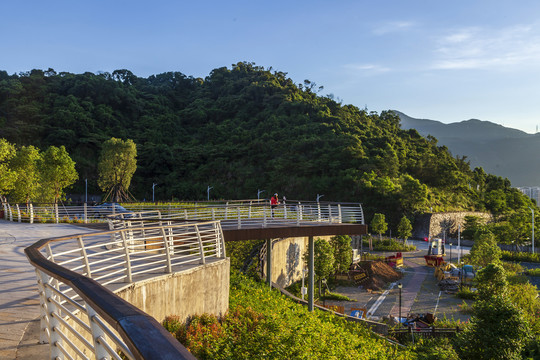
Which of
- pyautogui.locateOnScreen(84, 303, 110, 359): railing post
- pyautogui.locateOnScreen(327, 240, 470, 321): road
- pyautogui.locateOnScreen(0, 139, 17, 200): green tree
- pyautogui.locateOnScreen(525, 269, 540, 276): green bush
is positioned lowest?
pyautogui.locateOnScreen(525, 269, 540, 276): green bush

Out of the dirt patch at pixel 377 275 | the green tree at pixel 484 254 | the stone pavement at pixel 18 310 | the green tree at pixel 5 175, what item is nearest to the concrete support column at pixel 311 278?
the dirt patch at pixel 377 275

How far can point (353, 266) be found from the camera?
30.5 m

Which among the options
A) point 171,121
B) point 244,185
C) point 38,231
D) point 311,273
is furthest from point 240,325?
point 171,121

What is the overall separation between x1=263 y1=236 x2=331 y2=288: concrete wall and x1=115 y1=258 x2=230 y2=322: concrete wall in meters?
11.2

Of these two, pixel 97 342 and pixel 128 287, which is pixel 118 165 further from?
pixel 97 342

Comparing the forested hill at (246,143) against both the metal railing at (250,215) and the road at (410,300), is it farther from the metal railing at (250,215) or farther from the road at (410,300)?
the metal railing at (250,215)

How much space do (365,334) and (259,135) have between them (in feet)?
244

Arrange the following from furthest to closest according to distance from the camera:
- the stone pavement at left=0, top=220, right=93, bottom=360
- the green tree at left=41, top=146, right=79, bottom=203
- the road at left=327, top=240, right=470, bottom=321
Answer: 1. the green tree at left=41, top=146, right=79, bottom=203
2. the road at left=327, top=240, right=470, bottom=321
3. the stone pavement at left=0, top=220, right=93, bottom=360

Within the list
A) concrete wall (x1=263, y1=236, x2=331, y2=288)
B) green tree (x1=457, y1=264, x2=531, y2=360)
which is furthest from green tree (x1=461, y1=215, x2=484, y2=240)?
green tree (x1=457, y1=264, x2=531, y2=360)

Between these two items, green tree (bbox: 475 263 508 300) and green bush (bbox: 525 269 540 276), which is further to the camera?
green bush (bbox: 525 269 540 276)

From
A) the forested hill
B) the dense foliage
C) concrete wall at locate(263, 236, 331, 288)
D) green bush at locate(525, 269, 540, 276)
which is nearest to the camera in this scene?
the dense foliage

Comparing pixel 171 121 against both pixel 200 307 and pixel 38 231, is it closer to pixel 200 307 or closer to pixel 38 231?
pixel 38 231

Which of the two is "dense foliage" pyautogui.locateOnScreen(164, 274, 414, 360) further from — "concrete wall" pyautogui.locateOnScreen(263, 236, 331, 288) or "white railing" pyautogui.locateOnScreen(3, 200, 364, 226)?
"concrete wall" pyautogui.locateOnScreen(263, 236, 331, 288)

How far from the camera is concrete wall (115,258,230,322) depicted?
707cm
